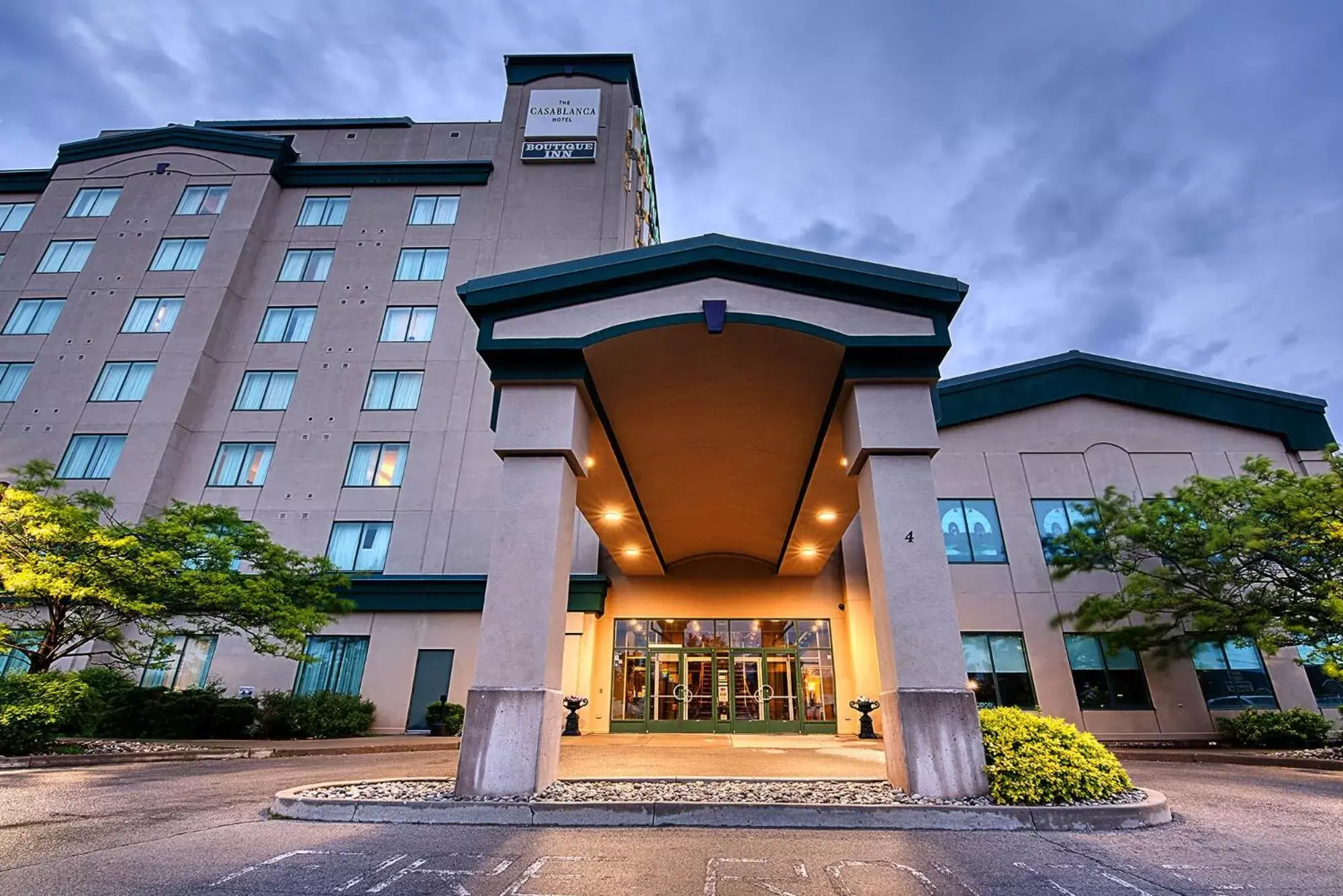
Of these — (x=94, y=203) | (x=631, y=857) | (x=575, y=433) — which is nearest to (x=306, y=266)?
(x=94, y=203)

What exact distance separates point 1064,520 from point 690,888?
17.5 m

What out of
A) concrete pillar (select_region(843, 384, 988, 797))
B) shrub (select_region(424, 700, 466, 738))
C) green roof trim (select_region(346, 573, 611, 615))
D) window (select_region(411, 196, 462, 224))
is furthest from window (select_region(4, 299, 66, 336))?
concrete pillar (select_region(843, 384, 988, 797))

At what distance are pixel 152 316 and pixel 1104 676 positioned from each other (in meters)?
35.4

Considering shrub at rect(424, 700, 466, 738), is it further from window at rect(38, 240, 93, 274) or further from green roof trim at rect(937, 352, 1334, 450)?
window at rect(38, 240, 93, 274)

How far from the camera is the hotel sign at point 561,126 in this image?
29.2 metres

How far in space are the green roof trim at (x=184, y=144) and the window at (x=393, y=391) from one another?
13.1 m

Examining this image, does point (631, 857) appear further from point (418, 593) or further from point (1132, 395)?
point (1132, 395)

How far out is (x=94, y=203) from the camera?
92.6 feet

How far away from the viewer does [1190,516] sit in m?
14.8

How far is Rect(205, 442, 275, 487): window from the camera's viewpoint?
890 inches

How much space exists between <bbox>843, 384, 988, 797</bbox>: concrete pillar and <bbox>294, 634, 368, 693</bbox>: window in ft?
57.3

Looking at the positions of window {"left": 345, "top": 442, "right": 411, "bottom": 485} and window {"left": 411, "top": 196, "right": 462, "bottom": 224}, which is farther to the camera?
window {"left": 411, "top": 196, "right": 462, "bottom": 224}

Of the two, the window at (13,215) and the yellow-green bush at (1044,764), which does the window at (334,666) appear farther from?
the window at (13,215)

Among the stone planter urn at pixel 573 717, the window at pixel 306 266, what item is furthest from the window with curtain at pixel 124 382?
the stone planter urn at pixel 573 717
